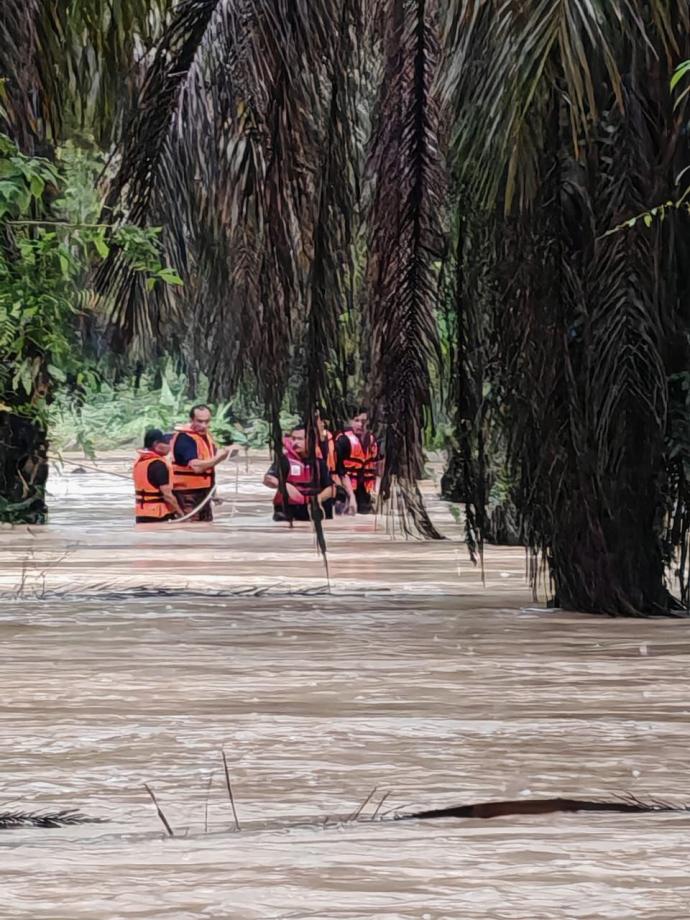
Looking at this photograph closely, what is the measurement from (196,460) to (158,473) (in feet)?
1.38

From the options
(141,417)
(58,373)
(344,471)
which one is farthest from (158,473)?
(141,417)

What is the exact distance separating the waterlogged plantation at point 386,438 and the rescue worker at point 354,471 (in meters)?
11.4

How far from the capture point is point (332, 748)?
8984 mm

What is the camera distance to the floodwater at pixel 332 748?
638 cm

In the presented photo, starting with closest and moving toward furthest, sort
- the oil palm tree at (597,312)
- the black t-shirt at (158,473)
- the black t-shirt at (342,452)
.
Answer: the oil palm tree at (597,312)
the black t-shirt at (158,473)
the black t-shirt at (342,452)

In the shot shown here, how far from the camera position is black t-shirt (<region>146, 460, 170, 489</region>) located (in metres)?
27.2

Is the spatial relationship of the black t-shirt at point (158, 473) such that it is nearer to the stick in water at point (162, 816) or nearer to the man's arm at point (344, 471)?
the man's arm at point (344, 471)

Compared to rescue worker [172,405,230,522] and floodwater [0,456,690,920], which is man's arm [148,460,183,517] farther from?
floodwater [0,456,690,920]

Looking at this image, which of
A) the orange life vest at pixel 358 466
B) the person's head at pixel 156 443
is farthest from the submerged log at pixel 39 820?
the orange life vest at pixel 358 466

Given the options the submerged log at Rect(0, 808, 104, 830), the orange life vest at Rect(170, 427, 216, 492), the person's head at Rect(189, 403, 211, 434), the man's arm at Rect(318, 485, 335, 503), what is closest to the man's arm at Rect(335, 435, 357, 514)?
the man's arm at Rect(318, 485, 335, 503)

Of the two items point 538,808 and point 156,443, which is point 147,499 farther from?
point 538,808

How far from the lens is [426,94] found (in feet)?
39.2

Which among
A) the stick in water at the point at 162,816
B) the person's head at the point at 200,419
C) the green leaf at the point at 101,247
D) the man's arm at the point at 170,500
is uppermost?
the green leaf at the point at 101,247

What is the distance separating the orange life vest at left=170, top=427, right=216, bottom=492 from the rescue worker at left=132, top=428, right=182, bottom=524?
104 millimetres
